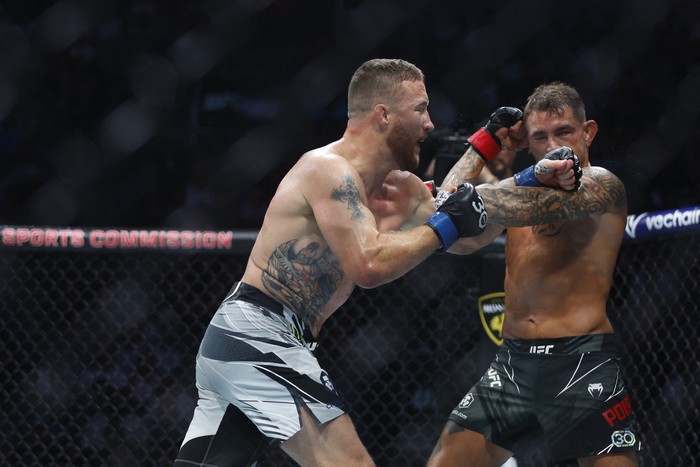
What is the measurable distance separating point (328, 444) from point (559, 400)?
0.75m

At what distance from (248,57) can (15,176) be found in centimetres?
129

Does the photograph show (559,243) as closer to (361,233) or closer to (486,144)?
(486,144)

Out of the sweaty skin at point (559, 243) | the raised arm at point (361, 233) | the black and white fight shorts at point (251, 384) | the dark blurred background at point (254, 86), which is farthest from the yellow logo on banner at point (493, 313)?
the dark blurred background at point (254, 86)

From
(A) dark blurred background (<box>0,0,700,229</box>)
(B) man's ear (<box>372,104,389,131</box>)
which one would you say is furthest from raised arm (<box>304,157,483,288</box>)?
(A) dark blurred background (<box>0,0,700,229</box>)

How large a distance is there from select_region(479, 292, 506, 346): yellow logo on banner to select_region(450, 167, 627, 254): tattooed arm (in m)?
0.54

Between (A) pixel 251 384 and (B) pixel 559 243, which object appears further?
(B) pixel 559 243

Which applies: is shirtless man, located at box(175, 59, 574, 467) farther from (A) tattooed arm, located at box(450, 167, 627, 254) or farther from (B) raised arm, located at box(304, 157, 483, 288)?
(A) tattooed arm, located at box(450, 167, 627, 254)

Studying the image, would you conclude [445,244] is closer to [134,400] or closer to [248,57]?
[134,400]

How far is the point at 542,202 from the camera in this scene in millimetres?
2432

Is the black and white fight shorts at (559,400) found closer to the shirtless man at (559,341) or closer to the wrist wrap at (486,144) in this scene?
the shirtless man at (559,341)

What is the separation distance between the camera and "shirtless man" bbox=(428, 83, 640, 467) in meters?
Answer: 2.40

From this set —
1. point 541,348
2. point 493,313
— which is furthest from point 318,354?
point 541,348

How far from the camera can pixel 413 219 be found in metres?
2.54

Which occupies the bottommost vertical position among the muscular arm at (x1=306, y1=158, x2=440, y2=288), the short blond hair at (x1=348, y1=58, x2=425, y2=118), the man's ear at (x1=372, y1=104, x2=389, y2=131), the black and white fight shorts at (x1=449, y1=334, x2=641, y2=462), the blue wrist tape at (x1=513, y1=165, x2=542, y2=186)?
the black and white fight shorts at (x1=449, y1=334, x2=641, y2=462)
